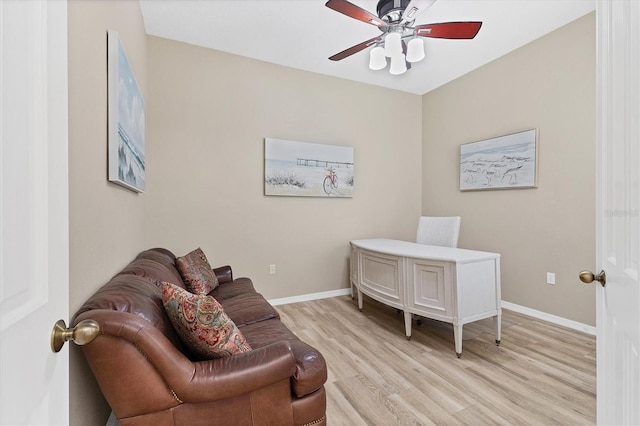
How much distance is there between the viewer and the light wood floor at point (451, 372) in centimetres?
172

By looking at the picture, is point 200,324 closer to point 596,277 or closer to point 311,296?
point 596,277

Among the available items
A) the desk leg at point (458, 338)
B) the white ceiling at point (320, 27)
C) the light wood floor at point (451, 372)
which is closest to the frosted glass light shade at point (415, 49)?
the white ceiling at point (320, 27)

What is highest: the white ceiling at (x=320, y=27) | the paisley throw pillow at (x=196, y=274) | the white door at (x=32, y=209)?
the white ceiling at (x=320, y=27)

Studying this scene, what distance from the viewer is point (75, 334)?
56 centimetres

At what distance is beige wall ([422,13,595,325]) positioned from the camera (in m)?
2.79

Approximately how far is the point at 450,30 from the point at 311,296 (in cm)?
312

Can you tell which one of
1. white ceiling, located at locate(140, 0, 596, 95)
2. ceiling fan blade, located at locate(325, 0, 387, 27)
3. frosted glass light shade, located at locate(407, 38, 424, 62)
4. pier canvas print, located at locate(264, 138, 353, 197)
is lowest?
pier canvas print, located at locate(264, 138, 353, 197)

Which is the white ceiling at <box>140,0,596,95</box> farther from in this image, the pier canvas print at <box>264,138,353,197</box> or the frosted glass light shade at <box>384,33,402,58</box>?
the pier canvas print at <box>264,138,353,197</box>

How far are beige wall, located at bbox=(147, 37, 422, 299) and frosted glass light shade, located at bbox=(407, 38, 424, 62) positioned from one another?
5.80ft

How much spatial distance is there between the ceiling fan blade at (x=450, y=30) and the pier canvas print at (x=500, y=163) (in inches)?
63.0

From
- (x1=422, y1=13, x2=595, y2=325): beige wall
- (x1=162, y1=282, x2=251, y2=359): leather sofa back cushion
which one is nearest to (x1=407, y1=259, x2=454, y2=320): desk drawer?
(x1=422, y1=13, x2=595, y2=325): beige wall

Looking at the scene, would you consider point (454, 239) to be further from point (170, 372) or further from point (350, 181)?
point (170, 372)

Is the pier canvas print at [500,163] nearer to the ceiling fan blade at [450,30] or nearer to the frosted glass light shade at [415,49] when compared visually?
the ceiling fan blade at [450,30]

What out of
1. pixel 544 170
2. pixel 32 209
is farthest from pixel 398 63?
→ pixel 32 209
